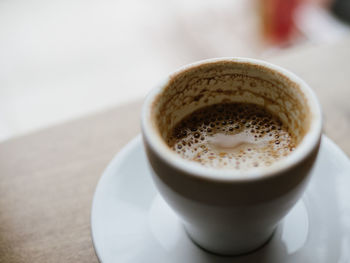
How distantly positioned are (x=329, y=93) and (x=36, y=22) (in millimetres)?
2352

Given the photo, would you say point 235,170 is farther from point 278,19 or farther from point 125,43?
point 125,43

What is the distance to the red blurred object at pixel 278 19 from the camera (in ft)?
6.58

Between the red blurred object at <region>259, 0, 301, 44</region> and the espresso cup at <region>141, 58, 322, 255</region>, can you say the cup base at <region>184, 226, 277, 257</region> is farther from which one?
the red blurred object at <region>259, 0, 301, 44</region>

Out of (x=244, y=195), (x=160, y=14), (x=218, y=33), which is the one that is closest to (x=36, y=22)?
(x=160, y=14)

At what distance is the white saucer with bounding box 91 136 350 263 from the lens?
1.76 feet

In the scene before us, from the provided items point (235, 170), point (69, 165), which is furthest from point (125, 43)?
point (235, 170)

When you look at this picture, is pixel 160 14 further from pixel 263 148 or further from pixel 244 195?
pixel 244 195

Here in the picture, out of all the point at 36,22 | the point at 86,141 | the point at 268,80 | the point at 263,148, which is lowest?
the point at 36,22

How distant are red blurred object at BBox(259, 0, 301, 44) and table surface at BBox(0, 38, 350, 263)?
3.72 feet

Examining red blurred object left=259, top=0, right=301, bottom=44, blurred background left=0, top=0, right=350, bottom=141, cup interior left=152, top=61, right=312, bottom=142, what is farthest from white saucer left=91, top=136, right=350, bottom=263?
red blurred object left=259, top=0, right=301, bottom=44

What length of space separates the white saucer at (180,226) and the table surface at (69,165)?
0.07 m

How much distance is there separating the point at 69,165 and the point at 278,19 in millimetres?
1674

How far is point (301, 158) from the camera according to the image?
431 millimetres

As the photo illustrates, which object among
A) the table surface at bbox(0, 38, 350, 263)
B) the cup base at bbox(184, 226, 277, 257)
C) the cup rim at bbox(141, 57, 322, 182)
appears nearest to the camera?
the cup rim at bbox(141, 57, 322, 182)
